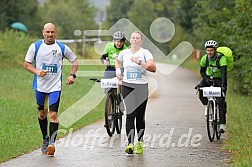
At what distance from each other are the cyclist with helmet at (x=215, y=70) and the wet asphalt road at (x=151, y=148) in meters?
0.68

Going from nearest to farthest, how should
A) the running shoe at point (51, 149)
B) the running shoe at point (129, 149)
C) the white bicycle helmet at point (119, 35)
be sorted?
the running shoe at point (51, 149), the running shoe at point (129, 149), the white bicycle helmet at point (119, 35)

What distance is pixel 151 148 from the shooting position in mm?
12609

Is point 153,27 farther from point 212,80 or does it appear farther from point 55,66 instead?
point 55,66

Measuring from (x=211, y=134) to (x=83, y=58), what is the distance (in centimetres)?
3563

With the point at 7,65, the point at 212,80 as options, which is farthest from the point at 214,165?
the point at 7,65

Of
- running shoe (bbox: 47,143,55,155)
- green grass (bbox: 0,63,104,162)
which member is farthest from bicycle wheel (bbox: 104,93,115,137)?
running shoe (bbox: 47,143,55,155)

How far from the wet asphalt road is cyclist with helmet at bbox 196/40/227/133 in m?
0.68

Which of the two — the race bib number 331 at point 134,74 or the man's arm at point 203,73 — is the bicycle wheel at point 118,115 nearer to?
the man's arm at point 203,73

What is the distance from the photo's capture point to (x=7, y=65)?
1313 inches

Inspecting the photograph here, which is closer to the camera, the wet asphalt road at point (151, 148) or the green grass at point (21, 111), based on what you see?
the wet asphalt road at point (151, 148)

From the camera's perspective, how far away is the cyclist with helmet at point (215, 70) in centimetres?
1427

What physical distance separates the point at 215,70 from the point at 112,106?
215cm

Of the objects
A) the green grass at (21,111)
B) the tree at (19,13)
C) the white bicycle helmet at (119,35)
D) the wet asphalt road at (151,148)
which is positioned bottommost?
the wet asphalt road at (151,148)

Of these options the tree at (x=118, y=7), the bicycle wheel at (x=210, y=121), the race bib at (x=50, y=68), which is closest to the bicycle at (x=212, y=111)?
the bicycle wheel at (x=210, y=121)
